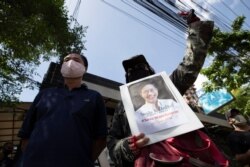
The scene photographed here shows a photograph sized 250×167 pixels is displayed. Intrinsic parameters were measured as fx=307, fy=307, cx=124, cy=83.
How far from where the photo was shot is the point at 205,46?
1.79 m

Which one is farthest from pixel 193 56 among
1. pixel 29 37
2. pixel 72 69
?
pixel 29 37

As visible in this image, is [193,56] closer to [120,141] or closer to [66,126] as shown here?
[120,141]

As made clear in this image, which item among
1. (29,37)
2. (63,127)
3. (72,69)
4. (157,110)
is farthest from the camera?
(29,37)

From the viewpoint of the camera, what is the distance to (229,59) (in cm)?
1016

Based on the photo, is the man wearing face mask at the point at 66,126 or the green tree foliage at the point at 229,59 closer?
the man wearing face mask at the point at 66,126

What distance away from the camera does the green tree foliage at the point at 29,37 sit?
23.6 ft

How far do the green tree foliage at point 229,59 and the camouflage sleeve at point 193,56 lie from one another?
8.37 meters

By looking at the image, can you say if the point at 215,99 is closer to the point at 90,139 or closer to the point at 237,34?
the point at 237,34

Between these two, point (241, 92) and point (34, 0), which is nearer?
point (34, 0)

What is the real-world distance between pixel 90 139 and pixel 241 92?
13674mm

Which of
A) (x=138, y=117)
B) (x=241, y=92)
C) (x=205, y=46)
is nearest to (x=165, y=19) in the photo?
(x=205, y=46)

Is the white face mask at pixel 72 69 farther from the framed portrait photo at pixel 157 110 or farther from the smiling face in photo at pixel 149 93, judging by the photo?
the smiling face in photo at pixel 149 93

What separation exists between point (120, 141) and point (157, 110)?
25 cm

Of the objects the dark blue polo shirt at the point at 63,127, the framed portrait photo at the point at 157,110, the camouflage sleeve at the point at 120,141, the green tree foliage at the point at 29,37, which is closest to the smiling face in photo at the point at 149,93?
the framed portrait photo at the point at 157,110
